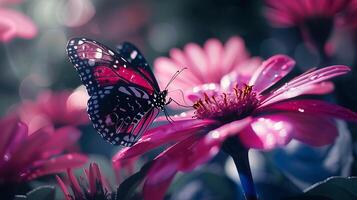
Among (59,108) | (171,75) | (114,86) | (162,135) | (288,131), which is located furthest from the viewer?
(59,108)

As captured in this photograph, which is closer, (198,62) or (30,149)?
(30,149)

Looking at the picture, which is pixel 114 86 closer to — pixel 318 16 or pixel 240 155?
pixel 240 155

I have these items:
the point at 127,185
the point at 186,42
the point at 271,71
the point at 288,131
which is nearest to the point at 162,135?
the point at 127,185

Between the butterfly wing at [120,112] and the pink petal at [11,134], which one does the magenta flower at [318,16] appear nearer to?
the butterfly wing at [120,112]

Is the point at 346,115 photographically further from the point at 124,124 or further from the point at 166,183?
the point at 124,124

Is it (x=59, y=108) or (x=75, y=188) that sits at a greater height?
(x=59, y=108)

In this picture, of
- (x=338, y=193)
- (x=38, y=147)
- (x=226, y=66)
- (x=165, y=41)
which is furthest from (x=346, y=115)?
(x=165, y=41)

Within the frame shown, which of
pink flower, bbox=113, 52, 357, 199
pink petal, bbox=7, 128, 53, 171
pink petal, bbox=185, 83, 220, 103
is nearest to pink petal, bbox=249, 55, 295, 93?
pink flower, bbox=113, 52, 357, 199
